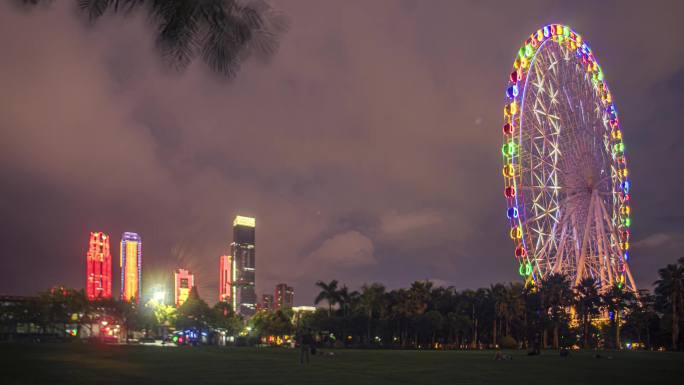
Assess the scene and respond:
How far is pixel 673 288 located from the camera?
7631 centimetres

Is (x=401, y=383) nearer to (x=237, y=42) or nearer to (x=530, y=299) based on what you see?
(x=237, y=42)

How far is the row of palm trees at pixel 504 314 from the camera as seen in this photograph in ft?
264

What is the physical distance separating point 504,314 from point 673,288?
68.8 ft

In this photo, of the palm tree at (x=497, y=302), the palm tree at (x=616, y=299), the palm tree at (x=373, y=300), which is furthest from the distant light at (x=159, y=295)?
the palm tree at (x=616, y=299)

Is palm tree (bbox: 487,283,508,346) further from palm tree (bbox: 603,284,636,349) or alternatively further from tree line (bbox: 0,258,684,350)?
palm tree (bbox: 603,284,636,349)

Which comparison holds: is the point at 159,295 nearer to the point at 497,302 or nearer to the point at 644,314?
the point at 497,302

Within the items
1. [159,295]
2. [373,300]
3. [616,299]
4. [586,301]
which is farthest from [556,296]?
[159,295]

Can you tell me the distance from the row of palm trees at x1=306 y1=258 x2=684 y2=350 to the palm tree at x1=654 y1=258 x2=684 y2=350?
107mm

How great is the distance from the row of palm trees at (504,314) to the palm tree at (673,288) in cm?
11

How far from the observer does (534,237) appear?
5903 centimetres

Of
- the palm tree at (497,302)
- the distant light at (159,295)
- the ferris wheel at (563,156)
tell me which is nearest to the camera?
the ferris wheel at (563,156)

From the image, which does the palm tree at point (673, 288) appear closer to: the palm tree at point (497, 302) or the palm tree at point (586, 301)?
the palm tree at point (586, 301)

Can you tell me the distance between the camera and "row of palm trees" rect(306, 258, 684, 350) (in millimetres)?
80438

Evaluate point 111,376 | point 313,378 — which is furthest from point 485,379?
point 111,376
